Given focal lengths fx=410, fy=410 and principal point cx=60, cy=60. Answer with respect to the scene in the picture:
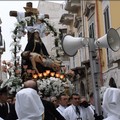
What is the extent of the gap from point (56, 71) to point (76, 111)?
4.02 meters

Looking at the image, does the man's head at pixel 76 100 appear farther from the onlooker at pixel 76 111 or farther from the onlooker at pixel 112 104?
Answer: the onlooker at pixel 112 104

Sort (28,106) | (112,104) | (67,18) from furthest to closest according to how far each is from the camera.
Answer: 1. (67,18)
2. (28,106)
3. (112,104)

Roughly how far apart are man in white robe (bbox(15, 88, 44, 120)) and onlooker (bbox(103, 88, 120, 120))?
1.07 metres

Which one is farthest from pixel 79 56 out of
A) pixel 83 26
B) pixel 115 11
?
pixel 115 11

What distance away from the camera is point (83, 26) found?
1094 inches

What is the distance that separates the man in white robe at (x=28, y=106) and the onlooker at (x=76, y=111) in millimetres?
3485

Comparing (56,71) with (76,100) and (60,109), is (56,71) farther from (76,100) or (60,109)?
(76,100)

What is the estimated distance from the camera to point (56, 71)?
12883mm

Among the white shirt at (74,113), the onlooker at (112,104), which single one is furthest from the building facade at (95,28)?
the onlooker at (112,104)

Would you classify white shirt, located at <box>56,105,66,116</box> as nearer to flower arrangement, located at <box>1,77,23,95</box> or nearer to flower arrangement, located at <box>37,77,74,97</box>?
flower arrangement, located at <box>37,77,74,97</box>

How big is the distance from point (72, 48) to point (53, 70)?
396 centimetres

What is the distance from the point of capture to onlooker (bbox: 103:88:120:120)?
454 cm

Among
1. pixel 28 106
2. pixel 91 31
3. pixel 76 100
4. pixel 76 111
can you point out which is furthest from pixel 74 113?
pixel 91 31

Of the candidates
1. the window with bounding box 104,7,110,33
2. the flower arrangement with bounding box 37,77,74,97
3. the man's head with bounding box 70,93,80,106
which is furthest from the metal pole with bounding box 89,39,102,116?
the window with bounding box 104,7,110,33
